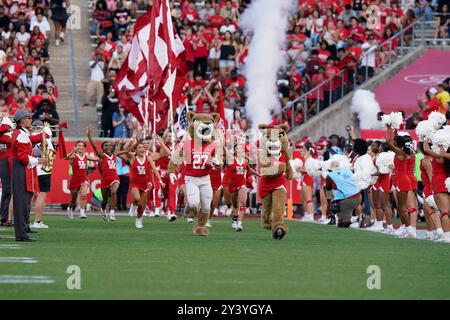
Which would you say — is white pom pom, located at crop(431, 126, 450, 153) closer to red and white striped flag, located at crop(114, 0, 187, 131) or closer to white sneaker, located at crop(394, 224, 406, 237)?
white sneaker, located at crop(394, 224, 406, 237)

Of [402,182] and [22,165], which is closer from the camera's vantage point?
[22,165]

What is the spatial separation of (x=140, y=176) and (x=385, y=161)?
4738 millimetres

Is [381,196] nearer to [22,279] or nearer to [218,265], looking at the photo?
[218,265]

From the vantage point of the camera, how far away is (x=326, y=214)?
91.8 feet

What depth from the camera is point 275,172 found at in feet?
63.2

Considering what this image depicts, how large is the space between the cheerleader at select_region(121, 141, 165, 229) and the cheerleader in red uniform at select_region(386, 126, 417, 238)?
4425mm

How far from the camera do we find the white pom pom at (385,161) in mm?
22655

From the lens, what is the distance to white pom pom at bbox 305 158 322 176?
1092 inches

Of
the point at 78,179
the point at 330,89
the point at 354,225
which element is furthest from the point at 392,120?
the point at 330,89

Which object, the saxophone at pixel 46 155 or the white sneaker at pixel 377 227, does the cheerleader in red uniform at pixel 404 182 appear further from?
the saxophone at pixel 46 155

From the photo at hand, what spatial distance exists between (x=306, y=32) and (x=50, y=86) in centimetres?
741

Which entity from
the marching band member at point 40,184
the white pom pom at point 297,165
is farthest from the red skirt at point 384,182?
the marching band member at point 40,184

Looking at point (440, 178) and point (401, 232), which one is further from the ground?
point (440, 178)
